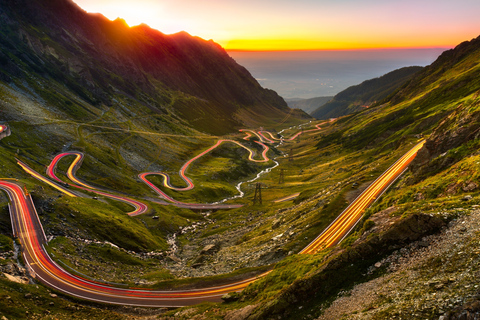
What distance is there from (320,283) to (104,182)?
4456 inches

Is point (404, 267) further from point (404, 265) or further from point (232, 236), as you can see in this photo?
point (232, 236)

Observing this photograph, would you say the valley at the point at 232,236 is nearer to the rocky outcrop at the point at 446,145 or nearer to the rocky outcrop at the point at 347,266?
the rocky outcrop at the point at 347,266

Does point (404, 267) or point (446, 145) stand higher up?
point (446, 145)

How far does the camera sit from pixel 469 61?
191250 mm

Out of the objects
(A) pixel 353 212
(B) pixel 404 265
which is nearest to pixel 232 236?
(A) pixel 353 212

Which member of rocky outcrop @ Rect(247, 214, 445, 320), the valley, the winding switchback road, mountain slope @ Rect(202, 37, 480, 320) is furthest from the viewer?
the winding switchback road

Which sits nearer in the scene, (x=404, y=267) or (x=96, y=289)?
(x=404, y=267)

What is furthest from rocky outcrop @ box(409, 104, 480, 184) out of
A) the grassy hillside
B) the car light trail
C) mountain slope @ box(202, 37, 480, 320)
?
the car light trail

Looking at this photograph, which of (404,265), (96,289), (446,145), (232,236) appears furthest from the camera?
(232,236)

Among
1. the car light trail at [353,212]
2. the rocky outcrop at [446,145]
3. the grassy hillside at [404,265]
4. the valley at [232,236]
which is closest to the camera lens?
the grassy hillside at [404,265]

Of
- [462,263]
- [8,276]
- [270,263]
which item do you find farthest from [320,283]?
[8,276]

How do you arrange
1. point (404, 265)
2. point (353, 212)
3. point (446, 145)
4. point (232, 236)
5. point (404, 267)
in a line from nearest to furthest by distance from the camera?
point (404, 267) < point (404, 265) < point (446, 145) < point (353, 212) < point (232, 236)

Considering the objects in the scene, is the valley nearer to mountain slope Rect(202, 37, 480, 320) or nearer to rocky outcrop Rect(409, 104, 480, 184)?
mountain slope Rect(202, 37, 480, 320)

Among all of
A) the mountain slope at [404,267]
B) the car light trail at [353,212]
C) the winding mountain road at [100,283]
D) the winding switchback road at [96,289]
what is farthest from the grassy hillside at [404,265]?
Result: the car light trail at [353,212]
